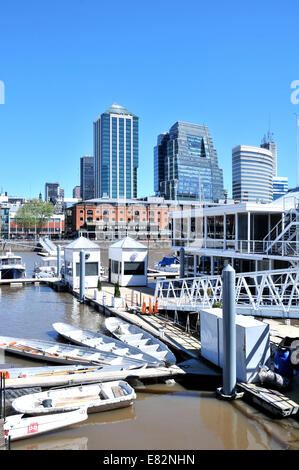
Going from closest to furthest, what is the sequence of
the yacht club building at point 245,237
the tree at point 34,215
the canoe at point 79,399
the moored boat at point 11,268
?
the canoe at point 79,399 → the yacht club building at point 245,237 → the moored boat at point 11,268 → the tree at point 34,215

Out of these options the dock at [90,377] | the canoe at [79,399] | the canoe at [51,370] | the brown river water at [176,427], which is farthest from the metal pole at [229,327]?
the canoe at [51,370]

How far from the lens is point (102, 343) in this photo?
1941 cm

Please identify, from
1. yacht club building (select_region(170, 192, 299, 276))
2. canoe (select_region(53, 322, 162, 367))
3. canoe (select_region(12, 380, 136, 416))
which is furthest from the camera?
→ yacht club building (select_region(170, 192, 299, 276))

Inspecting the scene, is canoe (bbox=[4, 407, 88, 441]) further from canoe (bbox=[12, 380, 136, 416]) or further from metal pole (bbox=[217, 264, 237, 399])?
metal pole (bbox=[217, 264, 237, 399])

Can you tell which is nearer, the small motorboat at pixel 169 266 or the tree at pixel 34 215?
the small motorboat at pixel 169 266

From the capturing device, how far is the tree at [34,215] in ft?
479

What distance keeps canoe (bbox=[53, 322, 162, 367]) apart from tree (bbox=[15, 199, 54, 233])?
128742 mm

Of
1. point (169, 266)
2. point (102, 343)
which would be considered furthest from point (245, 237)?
point (169, 266)

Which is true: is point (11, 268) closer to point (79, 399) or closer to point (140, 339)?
point (140, 339)

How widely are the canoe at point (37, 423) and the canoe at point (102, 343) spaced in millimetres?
4308

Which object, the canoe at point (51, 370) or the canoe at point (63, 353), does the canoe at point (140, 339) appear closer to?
the canoe at point (63, 353)

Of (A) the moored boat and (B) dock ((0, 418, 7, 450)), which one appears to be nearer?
(B) dock ((0, 418, 7, 450))

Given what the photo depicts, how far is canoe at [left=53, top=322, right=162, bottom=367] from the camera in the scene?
1658 centimetres

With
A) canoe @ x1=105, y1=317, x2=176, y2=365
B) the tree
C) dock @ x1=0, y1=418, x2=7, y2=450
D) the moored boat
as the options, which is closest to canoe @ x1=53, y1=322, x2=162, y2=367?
canoe @ x1=105, y1=317, x2=176, y2=365
